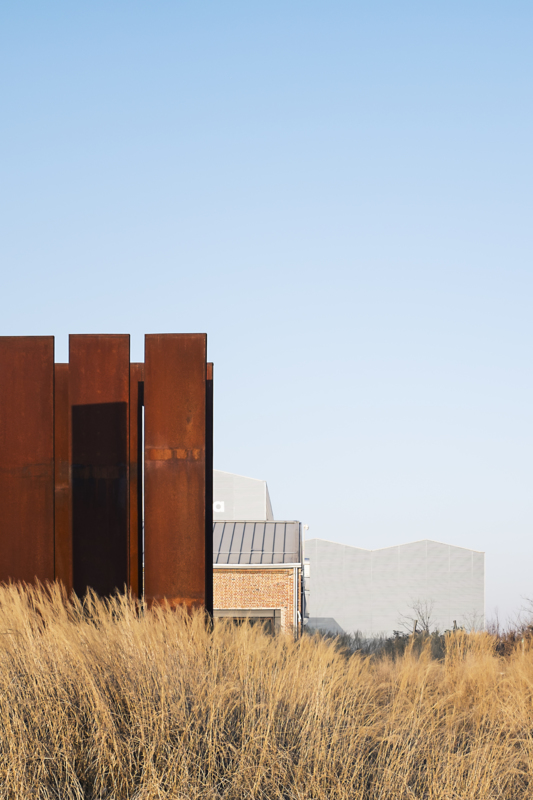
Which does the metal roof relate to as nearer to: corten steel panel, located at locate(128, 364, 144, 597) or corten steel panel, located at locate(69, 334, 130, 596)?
corten steel panel, located at locate(128, 364, 144, 597)

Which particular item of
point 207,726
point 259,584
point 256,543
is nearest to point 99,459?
point 207,726

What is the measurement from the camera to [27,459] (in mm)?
8203

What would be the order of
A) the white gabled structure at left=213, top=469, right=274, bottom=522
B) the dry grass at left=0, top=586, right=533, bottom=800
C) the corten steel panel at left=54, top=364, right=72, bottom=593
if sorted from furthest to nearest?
the white gabled structure at left=213, top=469, right=274, bottom=522
the corten steel panel at left=54, top=364, right=72, bottom=593
the dry grass at left=0, top=586, right=533, bottom=800

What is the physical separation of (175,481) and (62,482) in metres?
1.41

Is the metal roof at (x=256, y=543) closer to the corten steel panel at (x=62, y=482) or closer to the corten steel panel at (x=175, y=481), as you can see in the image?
the corten steel panel at (x=62, y=482)

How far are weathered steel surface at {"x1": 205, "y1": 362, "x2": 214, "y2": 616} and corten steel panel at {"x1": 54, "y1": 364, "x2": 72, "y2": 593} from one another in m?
1.48

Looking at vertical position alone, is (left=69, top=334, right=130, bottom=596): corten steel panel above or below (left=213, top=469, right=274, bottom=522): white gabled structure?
above

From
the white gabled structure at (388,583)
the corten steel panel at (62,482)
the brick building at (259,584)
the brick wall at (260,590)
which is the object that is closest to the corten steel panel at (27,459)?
the corten steel panel at (62,482)

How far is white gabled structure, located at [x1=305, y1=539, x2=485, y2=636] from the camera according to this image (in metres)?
51.2

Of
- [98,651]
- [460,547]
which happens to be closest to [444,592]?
[460,547]

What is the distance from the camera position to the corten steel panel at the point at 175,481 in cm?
796

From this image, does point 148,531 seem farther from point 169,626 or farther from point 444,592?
point 444,592

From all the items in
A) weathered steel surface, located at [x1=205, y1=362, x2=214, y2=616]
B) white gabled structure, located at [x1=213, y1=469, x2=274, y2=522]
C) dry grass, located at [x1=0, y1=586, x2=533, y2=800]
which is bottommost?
white gabled structure, located at [x1=213, y1=469, x2=274, y2=522]

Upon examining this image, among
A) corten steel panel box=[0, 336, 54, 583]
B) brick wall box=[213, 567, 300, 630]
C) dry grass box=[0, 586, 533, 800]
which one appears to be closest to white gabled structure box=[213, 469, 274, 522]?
brick wall box=[213, 567, 300, 630]
